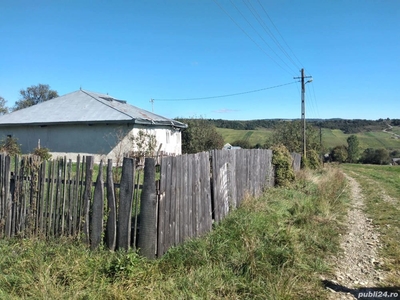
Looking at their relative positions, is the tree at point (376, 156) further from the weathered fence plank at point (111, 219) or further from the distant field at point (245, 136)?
the weathered fence plank at point (111, 219)

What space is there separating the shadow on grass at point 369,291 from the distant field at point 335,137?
51.5 meters

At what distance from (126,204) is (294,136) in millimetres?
33583

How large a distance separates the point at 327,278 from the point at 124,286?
8.74ft

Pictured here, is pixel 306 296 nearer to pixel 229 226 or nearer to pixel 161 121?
pixel 229 226

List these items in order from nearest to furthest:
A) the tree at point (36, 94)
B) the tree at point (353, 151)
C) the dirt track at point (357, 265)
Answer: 1. the dirt track at point (357, 265)
2. the tree at point (36, 94)
3. the tree at point (353, 151)

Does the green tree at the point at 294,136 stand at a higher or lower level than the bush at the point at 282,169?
higher

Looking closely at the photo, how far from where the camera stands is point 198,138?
31078mm

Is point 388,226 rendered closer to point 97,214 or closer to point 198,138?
point 97,214

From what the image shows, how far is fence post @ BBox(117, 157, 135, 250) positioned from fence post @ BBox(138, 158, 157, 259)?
187 mm

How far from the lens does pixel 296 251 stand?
4.08 meters

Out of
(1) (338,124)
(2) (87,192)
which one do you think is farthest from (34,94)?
(1) (338,124)

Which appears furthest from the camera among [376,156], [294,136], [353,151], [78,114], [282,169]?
[353,151]

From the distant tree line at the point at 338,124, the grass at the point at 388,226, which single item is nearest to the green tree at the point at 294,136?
the grass at the point at 388,226

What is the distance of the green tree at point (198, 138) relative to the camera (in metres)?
31.0
